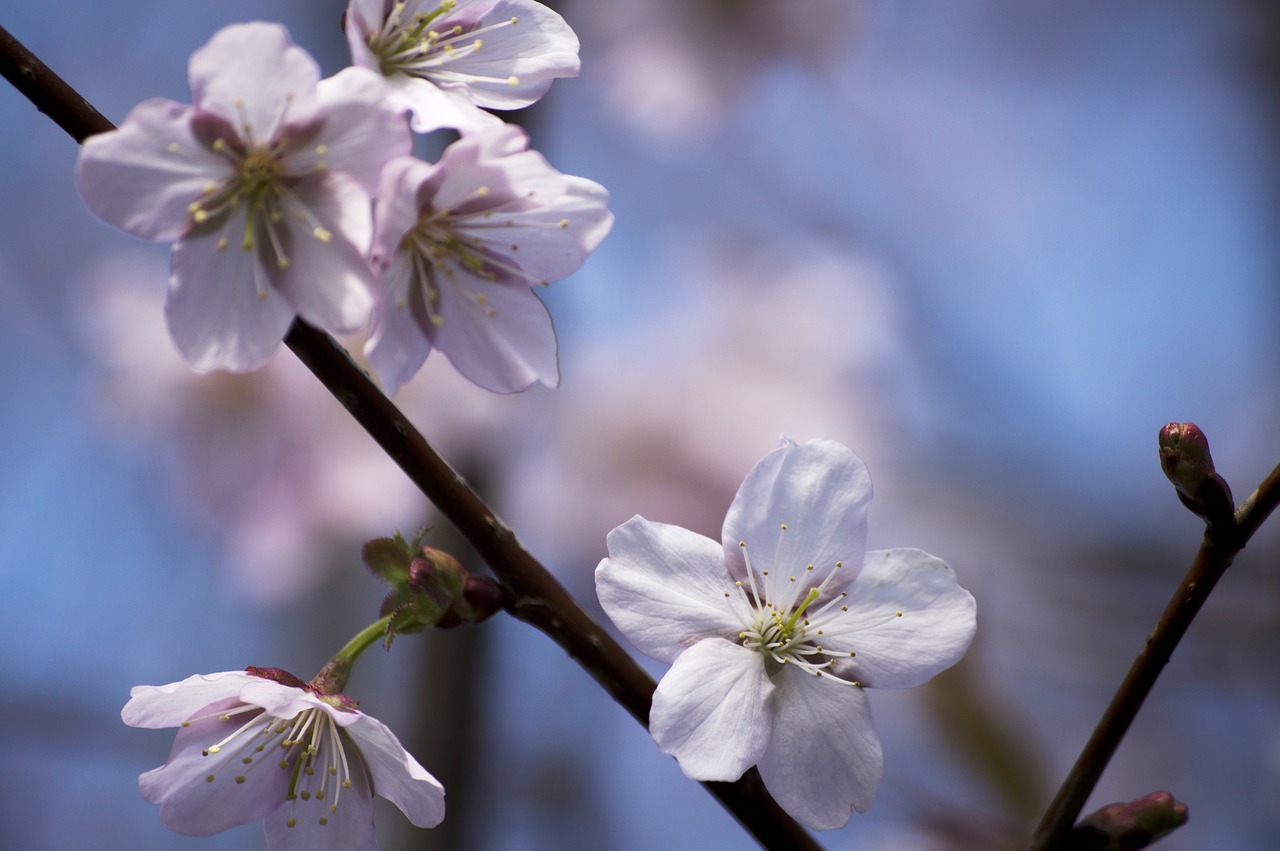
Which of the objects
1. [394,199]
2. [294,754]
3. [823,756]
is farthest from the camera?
[294,754]

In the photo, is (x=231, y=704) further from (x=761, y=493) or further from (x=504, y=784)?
(x=504, y=784)

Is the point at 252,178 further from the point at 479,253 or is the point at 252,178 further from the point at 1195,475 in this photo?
the point at 1195,475

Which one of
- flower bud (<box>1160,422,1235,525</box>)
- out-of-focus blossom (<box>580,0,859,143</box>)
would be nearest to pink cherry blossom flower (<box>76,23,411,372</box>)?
flower bud (<box>1160,422,1235,525</box>)

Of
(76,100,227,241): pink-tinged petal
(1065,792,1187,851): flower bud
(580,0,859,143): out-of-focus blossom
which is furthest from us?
(580,0,859,143): out-of-focus blossom

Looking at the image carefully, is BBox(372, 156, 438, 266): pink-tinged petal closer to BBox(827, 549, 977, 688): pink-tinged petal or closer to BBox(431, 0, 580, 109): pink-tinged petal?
BBox(431, 0, 580, 109): pink-tinged petal

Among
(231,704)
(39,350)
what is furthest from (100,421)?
(231,704)

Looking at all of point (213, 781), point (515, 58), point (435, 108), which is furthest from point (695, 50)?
point (213, 781)

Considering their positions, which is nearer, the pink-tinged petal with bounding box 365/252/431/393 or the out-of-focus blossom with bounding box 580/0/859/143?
the pink-tinged petal with bounding box 365/252/431/393
